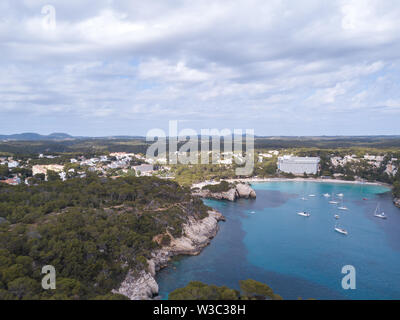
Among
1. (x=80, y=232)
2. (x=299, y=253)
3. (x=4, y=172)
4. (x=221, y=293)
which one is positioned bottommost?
(x=299, y=253)

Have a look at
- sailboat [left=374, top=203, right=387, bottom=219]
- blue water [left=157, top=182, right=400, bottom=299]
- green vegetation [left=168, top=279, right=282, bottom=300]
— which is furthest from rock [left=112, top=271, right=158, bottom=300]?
sailboat [left=374, top=203, right=387, bottom=219]

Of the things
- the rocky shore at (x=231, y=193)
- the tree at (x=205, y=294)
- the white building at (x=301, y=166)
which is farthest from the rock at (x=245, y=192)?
the tree at (x=205, y=294)

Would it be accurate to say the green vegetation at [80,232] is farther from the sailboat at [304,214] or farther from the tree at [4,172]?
the sailboat at [304,214]

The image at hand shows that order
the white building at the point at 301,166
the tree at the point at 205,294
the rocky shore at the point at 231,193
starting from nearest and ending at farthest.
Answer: the tree at the point at 205,294 → the rocky shore at the point at 231,193 → the white building at the point at 301,166

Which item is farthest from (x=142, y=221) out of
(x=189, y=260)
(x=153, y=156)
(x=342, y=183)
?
(x=153, y=156)

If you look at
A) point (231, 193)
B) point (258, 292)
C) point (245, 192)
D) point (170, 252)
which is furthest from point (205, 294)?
point (245, 192)

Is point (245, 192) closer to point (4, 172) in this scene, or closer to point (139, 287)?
point (139, 287)
